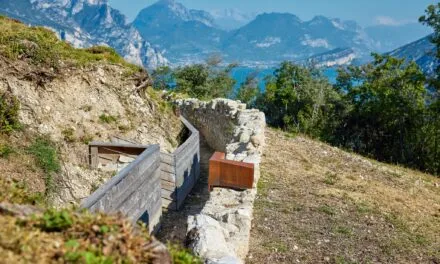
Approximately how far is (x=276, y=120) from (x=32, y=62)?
2769cm

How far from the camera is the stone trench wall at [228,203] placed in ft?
19.3

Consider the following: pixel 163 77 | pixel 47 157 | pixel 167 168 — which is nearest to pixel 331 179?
pixel 167 168

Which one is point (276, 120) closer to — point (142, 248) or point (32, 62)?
point (32, 62)

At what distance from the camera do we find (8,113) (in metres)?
10.4

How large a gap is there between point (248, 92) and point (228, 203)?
103ft

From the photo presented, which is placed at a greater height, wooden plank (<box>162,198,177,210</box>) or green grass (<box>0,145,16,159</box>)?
green grass (<box>0,145,16,159</box>)

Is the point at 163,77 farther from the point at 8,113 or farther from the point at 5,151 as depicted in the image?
Result: the point at 5,151

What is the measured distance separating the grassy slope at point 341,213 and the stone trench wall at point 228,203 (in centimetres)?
42

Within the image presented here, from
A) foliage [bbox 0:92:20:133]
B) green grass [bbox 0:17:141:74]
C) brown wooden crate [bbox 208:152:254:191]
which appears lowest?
brown wooden crate [bbox 208:152:254:191]

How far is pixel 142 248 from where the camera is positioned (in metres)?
3.31

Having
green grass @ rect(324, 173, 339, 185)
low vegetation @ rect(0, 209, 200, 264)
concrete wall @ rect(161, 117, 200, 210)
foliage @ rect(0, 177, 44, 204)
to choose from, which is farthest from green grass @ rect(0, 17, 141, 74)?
low vegetation @ rect(0, 209, 200, 264)

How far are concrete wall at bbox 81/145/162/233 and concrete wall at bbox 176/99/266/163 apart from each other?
1.99 m

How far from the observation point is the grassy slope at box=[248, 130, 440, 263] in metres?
7.49

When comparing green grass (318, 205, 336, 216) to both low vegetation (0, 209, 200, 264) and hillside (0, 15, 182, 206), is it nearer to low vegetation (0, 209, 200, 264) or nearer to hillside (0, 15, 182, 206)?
hillside (0, 15, 182, 206)
